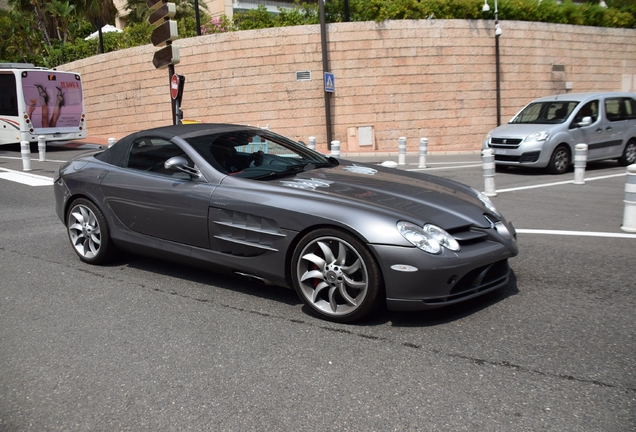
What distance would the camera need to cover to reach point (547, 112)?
45.2 ft

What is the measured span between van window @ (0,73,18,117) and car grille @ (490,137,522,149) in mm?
15932

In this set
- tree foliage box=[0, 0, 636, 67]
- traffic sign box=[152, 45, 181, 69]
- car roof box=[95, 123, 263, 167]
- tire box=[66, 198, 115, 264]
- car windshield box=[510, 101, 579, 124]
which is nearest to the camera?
car roof box=[95, 123, 263, 167]

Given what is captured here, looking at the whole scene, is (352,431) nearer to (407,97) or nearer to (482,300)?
(482,300)

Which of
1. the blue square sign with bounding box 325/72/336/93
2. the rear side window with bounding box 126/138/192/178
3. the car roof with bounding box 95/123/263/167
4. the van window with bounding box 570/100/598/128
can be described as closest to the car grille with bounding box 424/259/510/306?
the rear side window with bounding box 126/138/192/178

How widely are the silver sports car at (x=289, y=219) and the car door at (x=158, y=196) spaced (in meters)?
0.01

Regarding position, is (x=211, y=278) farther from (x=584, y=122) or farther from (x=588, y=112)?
(x=588, y=112)

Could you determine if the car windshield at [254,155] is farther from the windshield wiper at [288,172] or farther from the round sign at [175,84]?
the round sign at [175,84]

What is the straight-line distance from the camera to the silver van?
12.8m

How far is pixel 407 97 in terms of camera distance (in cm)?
2280

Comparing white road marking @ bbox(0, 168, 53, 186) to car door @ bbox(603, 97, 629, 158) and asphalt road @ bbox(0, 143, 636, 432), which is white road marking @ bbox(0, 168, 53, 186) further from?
car door @ bbox(603, 97, 629, 158)

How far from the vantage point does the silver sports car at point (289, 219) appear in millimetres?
4012

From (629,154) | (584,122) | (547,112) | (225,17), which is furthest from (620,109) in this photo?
(225,17)

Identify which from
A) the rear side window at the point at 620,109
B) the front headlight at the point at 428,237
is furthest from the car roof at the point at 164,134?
the rear side window at the point at 620,109

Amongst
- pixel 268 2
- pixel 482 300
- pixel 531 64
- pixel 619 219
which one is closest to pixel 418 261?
pixel 482 300
